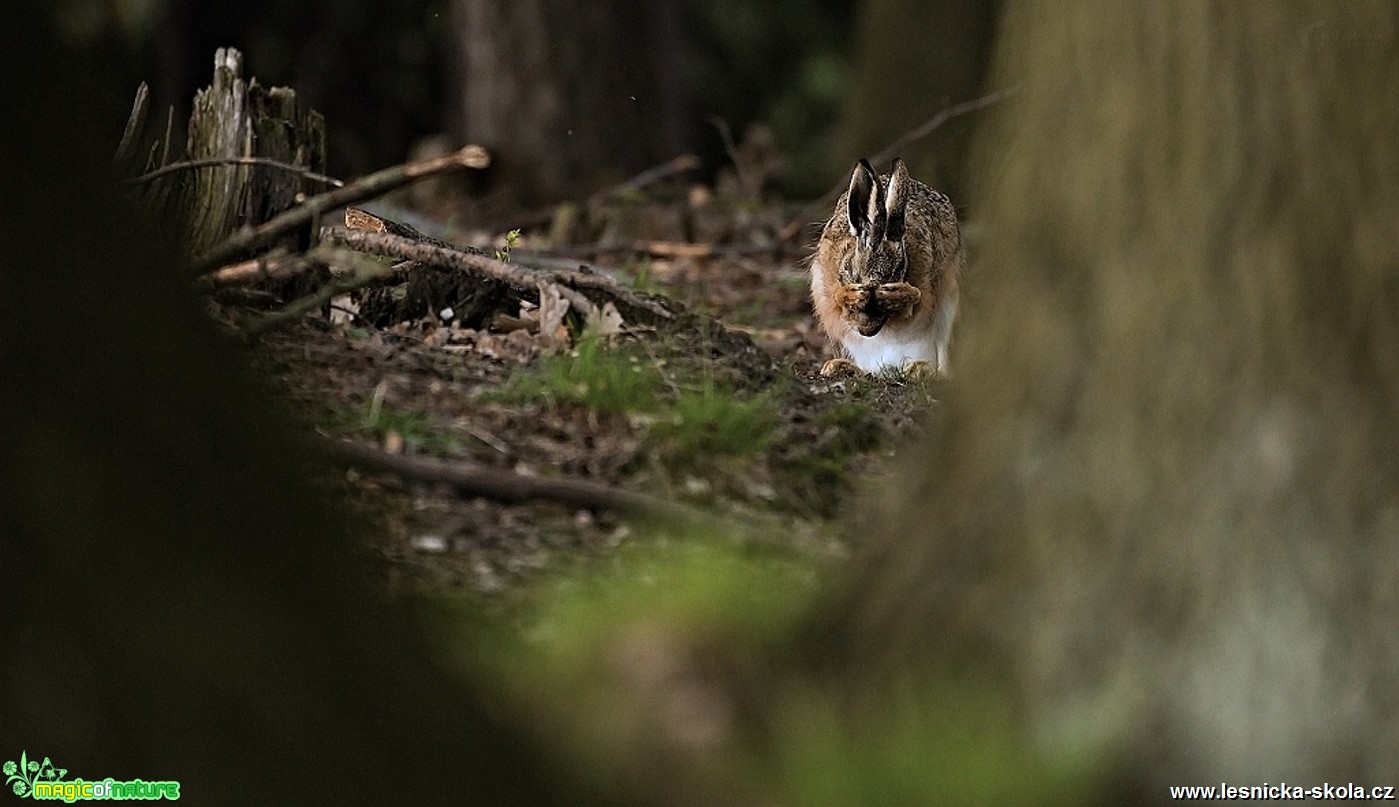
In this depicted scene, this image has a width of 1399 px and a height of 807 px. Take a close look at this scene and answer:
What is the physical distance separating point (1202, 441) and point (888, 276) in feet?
12.7

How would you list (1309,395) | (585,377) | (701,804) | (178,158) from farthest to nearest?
(178,158), (585,377), (1309,395), (701,804)

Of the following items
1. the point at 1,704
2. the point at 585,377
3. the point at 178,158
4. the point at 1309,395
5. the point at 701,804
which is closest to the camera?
the point at 1,704

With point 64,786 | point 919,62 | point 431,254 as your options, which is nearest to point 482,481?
point 431,254

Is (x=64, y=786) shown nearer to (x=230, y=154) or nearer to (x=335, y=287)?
(x=335, y=287)

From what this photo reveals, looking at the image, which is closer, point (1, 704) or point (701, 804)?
point (1, 704)

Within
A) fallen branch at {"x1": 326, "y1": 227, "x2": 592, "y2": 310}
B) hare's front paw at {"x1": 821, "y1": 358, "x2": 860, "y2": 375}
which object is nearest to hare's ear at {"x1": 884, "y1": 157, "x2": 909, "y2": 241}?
hare's front paw at {"x1": 821, "y1": 358, "x2": 860, "y2": 375}

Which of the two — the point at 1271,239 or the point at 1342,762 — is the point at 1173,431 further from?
the point at 1342,762

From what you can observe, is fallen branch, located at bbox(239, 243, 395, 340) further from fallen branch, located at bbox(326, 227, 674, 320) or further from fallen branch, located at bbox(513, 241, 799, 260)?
fallen branch, located at bbox(513, 241, 799, 260)

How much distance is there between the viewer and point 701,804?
10.1ft

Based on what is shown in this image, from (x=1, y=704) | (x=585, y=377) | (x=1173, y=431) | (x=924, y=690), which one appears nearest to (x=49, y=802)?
(x=1, y=704)

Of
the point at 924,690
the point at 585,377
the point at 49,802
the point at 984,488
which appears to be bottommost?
the point at 49,802

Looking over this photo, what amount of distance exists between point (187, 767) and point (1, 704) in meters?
0.24

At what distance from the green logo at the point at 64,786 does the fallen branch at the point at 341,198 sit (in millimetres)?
2862

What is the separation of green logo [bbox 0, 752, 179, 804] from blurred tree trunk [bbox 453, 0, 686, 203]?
10129 millimetres
